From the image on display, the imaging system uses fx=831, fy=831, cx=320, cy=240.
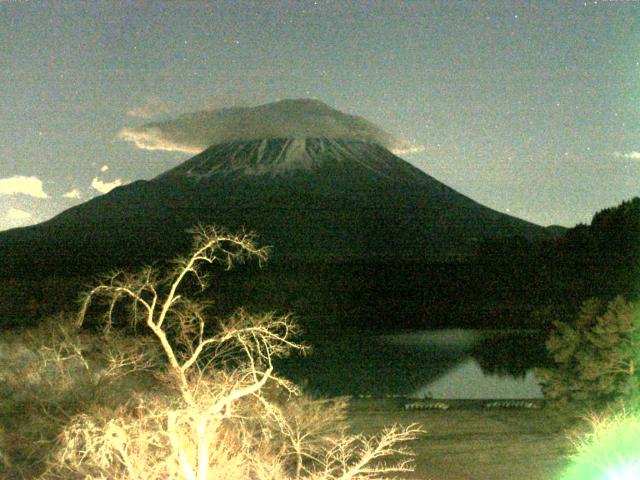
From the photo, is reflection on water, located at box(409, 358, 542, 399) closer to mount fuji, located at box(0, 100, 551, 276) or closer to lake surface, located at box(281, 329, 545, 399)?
lake surface, located at box(281, 329, 545, 399)

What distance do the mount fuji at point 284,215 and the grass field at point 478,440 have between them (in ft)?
235

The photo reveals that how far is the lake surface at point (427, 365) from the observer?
2959cm

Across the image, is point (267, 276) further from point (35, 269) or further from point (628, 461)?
point (628, 461)

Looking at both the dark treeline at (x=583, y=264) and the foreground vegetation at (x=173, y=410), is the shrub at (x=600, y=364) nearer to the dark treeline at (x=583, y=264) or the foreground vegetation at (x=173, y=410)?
the foreground vegetation at (x=173, y=410)

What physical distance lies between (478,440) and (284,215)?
353ft

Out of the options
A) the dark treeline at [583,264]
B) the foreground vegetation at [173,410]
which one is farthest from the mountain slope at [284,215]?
the foreground vegetation at [173,410]

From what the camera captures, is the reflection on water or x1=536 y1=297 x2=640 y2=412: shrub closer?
x1=536 y1=297 x2=640 y2=412: shrub

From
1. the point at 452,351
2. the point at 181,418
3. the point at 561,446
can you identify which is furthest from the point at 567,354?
the point at 452,351

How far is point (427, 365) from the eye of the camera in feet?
123

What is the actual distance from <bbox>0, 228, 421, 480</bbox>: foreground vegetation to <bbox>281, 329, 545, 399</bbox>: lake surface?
32.0 ft

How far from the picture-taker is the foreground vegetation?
26.9 ft

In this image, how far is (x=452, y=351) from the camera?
139 ft

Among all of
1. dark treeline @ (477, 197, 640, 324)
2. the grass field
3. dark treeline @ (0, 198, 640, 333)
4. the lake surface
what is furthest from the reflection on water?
dark treeline @ (0, 198, 640, 333)

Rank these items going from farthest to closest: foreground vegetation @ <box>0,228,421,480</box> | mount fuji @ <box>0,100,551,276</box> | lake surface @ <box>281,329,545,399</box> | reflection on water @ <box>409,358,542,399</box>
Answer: mount fuji @ <box>0,100,551,276</box> < lake surface @ <box>281,329,545,399</box> < reflection on water @ <box>409,358,542,399</box> < foreground vegetation @ <box>0,228,421,480</box>
